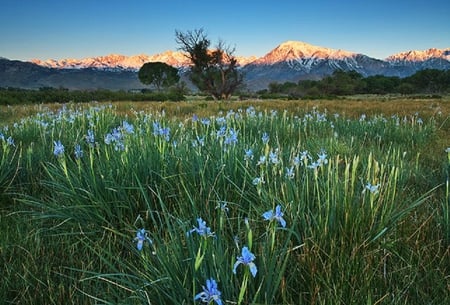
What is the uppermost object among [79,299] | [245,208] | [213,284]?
[213,284]

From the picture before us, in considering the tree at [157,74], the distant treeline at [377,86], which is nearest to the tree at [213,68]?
the distant treeline at [377,86]

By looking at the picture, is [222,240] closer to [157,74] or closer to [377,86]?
[377,86]

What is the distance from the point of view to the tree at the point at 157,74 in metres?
136

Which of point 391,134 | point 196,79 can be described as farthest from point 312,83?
point 391,134

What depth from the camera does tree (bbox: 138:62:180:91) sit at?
13575 centimetres

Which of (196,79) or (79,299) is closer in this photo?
(79,299)

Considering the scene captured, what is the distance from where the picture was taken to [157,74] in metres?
138

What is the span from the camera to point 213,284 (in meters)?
1.10

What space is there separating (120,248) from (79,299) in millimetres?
546

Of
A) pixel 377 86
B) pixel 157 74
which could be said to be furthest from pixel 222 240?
pixel 157 74

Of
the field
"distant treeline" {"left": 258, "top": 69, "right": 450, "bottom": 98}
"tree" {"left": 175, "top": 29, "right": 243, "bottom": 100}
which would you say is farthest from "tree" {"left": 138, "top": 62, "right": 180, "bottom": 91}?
the field

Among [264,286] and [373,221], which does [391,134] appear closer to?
[373,221]

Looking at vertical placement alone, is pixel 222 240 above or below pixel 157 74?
below

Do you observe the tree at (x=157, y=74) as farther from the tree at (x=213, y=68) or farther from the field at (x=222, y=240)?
the field at (x=222, y=240)
